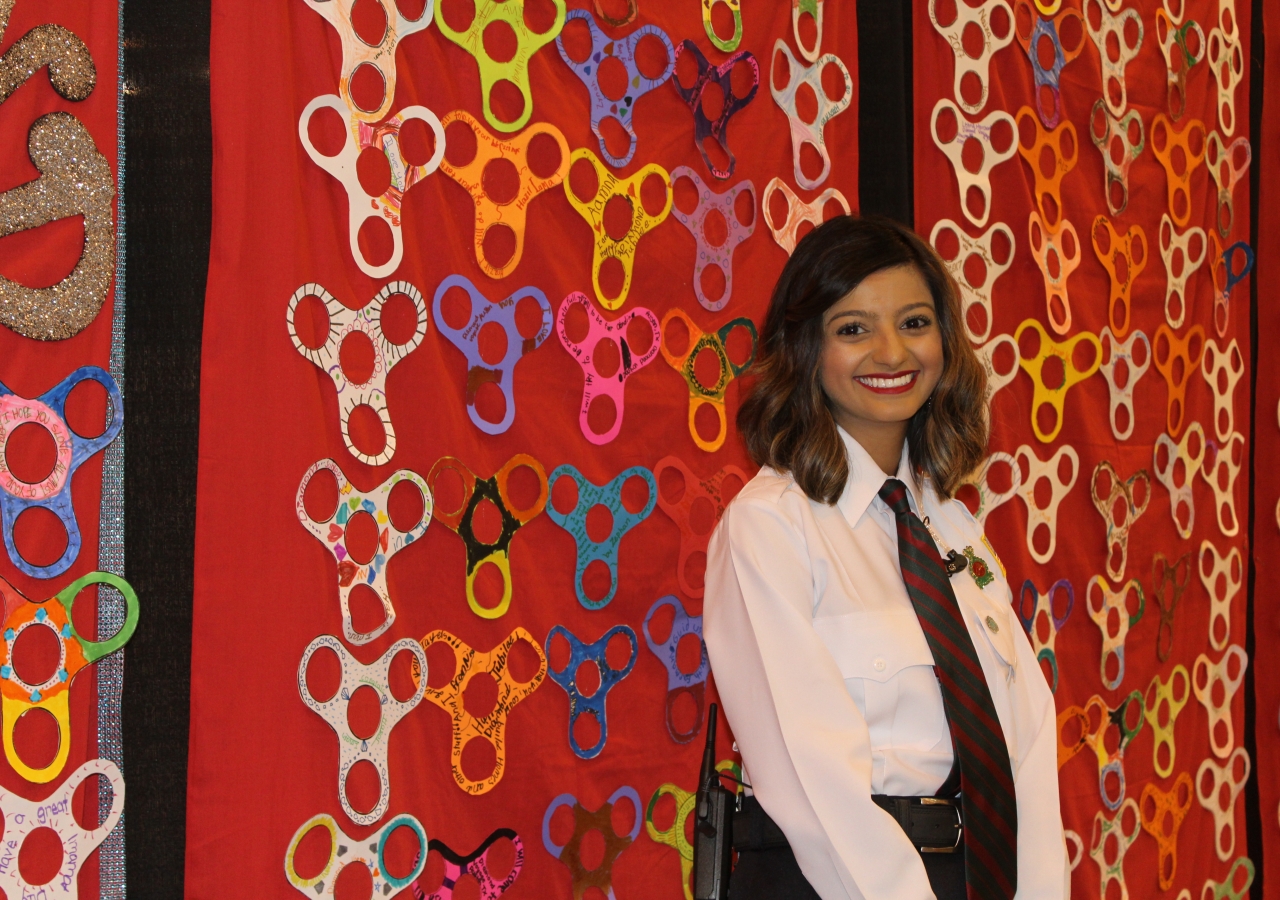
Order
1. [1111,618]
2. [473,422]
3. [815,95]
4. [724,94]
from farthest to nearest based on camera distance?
[1111,618]
[815,95]
[724,94]
[473,422]

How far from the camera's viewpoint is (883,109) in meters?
2.63

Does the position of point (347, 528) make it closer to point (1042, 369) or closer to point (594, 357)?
point (594, 357)

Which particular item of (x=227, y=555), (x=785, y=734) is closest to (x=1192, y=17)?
(x=785, y=734)

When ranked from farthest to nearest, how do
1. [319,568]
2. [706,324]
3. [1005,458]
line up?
[1005,458], [706,324], [319,568]

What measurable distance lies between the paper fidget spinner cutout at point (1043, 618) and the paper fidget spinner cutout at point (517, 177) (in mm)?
1569

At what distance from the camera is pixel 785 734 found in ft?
4.73

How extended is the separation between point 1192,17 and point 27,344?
3.22 metres

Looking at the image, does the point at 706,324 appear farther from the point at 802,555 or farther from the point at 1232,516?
the point at 1232,516

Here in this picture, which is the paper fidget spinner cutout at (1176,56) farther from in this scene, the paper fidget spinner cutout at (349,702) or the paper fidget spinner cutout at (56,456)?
the paper fidget spinner cutout at (56,456)

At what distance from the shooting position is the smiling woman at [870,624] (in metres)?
1.46

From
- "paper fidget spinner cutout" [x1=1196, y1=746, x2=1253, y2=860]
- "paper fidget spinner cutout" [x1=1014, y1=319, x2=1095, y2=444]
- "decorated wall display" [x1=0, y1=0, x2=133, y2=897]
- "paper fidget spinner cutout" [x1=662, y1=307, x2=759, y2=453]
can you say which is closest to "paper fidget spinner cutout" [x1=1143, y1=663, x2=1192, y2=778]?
"paper fidget spinner cutout" [x1=1196, y1=746, x2=1253, y2=860]

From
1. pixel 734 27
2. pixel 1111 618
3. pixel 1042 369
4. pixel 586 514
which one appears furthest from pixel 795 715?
pixel 1111 618

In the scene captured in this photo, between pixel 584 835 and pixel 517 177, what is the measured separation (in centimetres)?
116

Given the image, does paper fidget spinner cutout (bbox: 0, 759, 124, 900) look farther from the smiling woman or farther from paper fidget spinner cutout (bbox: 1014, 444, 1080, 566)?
paper fidget spinner cutout (bbox: 1014, 444, 1080, 566)
